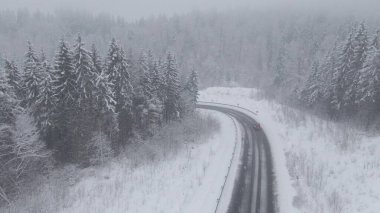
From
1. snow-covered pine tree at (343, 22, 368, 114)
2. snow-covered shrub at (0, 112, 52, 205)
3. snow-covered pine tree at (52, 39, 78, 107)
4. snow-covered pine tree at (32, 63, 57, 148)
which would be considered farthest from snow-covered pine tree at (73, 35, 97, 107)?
snow-covered pine tree at (343, 22, 368, 114)

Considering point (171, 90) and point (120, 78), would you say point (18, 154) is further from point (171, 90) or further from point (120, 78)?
point (171, 90)

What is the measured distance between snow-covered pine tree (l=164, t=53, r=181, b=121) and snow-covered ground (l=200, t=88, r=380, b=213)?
15.2 metres

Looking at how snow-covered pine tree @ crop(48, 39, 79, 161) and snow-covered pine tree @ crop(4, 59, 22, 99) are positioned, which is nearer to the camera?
snow-covered pine tree @ crop(48, 39, 79, 161)

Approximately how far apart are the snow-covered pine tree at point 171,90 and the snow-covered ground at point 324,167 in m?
15.2

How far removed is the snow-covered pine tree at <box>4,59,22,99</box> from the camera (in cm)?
3050

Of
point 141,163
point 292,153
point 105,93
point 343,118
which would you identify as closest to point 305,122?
point 343,118

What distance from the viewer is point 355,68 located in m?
37.8

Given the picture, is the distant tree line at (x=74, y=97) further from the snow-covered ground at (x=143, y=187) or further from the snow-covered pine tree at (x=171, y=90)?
the snow-covered pine tree at (x=171, y=90)

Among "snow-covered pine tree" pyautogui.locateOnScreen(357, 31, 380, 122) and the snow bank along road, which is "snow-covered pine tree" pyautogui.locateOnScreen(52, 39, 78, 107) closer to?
the snow bank along road

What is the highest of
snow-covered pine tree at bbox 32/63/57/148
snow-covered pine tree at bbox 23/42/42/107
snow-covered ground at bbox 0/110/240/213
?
snow-covered pine tree at bbox 23/42/42/107

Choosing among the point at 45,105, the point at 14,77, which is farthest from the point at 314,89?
the point at 14,77

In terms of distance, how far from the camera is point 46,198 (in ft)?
71.7

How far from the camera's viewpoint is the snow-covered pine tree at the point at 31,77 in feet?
94.9

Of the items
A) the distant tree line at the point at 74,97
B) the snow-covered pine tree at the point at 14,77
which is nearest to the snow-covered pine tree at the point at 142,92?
the distant tree line at the point at 74,97
